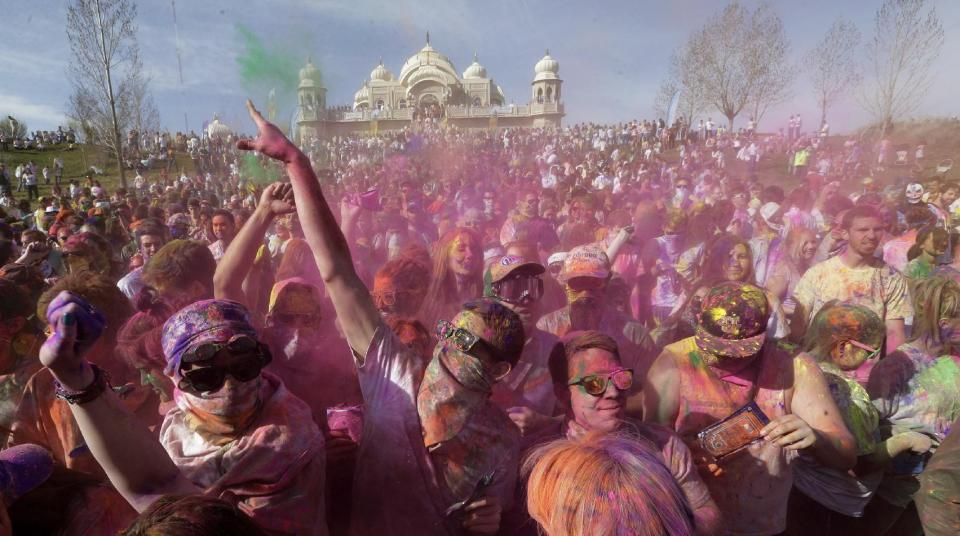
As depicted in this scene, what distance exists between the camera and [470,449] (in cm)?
187

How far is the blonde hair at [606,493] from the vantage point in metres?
1.36

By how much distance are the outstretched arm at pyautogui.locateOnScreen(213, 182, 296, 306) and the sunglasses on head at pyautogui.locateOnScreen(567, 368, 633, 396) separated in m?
1.65

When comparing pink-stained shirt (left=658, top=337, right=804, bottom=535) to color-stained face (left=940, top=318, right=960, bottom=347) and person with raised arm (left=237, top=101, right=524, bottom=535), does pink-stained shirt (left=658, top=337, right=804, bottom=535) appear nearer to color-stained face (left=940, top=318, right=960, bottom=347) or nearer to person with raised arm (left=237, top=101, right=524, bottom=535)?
person with raised arm (left=237, top=101, right=524, bottom=535)

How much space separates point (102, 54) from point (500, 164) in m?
13.8

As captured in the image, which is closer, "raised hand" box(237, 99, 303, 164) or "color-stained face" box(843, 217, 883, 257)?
"raised hand" box(237, 99, 303, 164)

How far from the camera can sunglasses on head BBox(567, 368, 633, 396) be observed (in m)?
2.09

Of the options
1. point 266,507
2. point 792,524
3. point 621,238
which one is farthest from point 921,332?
point 266,507

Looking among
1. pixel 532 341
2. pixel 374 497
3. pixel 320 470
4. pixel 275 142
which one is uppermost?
pixel 275 142

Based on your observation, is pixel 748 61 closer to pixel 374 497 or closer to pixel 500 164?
pixel 500 164

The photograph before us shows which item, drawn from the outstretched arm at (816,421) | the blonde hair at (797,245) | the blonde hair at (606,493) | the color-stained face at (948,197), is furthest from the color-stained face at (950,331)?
the color-stained face at (948,197)

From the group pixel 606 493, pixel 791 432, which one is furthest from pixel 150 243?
pixel 791 432

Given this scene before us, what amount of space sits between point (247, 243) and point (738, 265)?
4.12 m

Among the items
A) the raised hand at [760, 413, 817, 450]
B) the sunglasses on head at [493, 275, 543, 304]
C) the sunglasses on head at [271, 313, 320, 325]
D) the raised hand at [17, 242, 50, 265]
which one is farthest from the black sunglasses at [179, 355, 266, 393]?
the raised hand at [17, 242, 50, 265]

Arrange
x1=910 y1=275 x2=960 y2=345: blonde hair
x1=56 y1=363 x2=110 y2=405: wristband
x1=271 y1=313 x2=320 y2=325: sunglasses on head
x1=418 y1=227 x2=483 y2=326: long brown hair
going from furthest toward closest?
x1=418 y1=227 x2=483 y2=326: long brown hair
x1=910 y1=275 x2=960 y2=345: blonde hair
x1=271 y1=313 x2=320 y2=325: sunglasses on head
x1=56 y1=363 x2=110 y2=405: wristband
